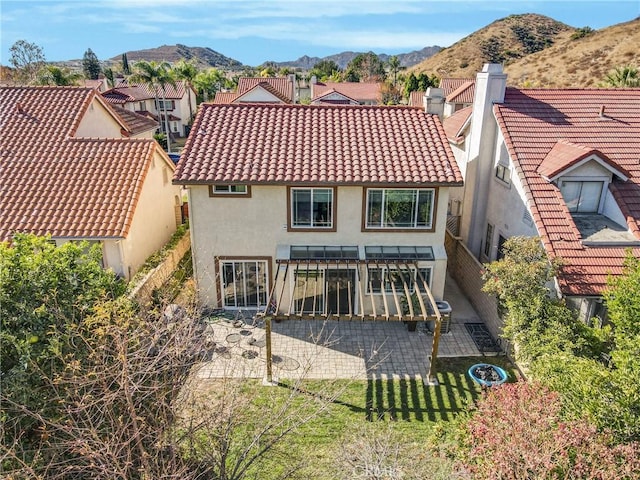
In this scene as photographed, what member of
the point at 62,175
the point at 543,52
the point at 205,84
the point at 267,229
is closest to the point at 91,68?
the point at 205,84

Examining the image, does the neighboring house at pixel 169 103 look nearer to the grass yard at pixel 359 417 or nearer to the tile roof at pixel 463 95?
the tile roof at pixel 463 95

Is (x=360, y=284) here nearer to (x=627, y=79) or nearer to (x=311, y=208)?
(x=311, y=208)

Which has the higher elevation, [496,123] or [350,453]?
[496,123]

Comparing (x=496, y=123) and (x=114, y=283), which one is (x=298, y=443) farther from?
(x=496, y=123)

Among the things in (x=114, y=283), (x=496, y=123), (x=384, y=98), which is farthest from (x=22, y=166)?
(x=384, y=98)

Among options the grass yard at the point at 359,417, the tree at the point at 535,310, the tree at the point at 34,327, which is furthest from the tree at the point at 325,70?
the tree at the point at 34,327

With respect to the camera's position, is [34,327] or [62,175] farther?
[62,175]
